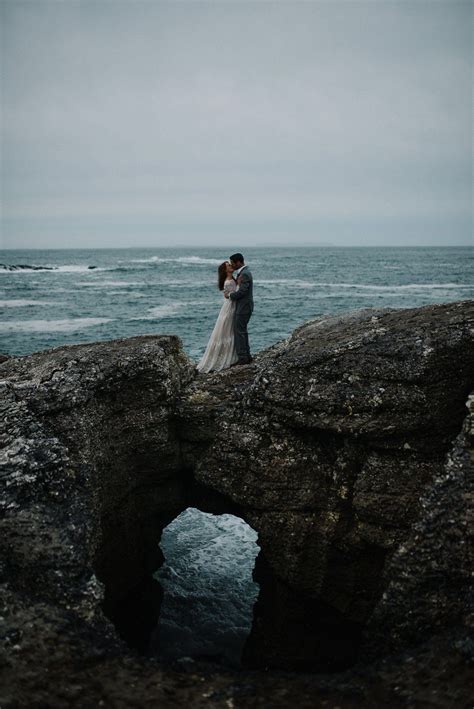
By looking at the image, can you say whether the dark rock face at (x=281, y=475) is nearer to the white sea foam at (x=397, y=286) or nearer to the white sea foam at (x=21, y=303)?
the white sea foam at (x=21, y=303)

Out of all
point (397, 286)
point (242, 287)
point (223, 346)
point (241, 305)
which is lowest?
point (223, 346)

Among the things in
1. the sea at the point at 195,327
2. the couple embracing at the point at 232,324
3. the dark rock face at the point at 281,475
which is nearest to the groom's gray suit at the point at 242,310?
the couple embracing at the point at 232,324

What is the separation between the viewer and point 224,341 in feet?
41.8

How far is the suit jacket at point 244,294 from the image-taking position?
40.6 ft

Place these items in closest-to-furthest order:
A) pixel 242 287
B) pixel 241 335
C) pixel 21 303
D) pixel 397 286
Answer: pixel 242 287 < pixel 241 335 < pixel 21 303 < pixel 397 286

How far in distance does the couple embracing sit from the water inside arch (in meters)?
4.58

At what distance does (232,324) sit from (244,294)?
788 millimetres

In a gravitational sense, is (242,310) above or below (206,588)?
above

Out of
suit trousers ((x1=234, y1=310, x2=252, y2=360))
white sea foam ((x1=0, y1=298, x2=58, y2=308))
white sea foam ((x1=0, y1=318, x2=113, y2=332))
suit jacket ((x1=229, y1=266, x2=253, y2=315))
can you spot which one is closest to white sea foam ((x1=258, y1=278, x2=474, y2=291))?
white sea foam ((x1=0, y1=298, x2=58, y2=308))

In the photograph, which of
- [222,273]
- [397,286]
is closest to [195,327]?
[222,273]

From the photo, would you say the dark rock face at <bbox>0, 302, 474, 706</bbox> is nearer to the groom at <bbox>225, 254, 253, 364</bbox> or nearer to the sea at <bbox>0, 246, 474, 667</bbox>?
the sea at <bbox>0, 246, 474, 667</bbox>

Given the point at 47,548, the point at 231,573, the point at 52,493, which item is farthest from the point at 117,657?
the point at 231,573

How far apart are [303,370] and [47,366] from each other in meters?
4.51

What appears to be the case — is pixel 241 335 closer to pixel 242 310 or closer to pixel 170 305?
pixel 242 310
